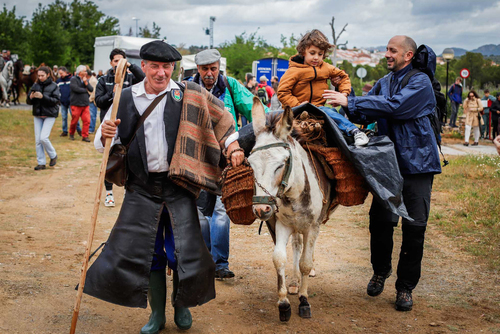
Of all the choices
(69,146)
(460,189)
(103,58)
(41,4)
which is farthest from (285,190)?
(41,4)

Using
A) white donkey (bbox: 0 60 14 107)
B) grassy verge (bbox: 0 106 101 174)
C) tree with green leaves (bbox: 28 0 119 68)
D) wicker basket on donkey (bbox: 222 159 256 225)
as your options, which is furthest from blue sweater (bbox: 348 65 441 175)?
tree with green leaves (bbox: 28 0 119 68)

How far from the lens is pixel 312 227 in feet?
16.2

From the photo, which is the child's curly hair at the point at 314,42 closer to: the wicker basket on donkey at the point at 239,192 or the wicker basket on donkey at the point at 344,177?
the wicker basket on donkey at the point at 344,177

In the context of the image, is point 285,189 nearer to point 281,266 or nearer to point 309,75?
point 281,266

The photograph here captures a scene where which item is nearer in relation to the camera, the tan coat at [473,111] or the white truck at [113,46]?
the tan coat at [473,111]

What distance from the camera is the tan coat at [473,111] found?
1948 centimetres

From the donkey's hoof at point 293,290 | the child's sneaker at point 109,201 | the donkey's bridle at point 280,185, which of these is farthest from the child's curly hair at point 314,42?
the child's sneaker at point 109,201

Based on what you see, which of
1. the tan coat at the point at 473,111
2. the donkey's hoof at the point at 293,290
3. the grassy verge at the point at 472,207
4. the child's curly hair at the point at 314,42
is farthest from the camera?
the tan coat at the point at 473,111

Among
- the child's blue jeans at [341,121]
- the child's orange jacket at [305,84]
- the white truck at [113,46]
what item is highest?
the white truck at [113,46]

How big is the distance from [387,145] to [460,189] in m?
6.66

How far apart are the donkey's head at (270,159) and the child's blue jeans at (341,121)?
2.42ft

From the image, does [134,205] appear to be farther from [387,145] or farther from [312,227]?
[387,145]

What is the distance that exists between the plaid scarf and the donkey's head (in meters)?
0.30

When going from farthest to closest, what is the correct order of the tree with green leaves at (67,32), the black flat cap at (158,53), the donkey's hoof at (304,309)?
the tree with green leaves at (67,32) → the donkey's hoof at (304,309) → the black flat cap at (158,53)
